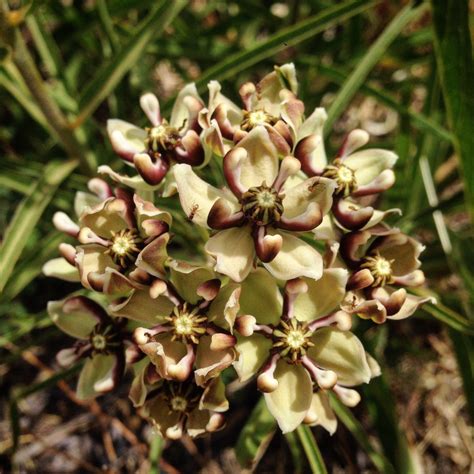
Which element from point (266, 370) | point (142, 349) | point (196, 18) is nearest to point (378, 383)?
point (266, 370)

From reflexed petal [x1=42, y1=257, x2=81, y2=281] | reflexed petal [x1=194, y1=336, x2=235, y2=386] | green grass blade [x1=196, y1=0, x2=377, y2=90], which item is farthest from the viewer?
green grass blade [x1=196, y1=0, x2=377, y2=90]

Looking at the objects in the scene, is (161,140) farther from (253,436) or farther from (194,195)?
(253,436)

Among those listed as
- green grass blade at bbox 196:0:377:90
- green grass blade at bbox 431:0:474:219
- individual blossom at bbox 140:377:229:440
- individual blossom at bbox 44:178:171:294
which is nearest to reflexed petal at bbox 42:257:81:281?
individual blossom at bbox 44:178:171:294

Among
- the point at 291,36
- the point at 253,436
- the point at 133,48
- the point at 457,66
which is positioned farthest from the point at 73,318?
the point at 457,66

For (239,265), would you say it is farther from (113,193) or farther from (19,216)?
(19,216)

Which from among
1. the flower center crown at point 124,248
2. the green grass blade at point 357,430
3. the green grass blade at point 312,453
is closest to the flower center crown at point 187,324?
the flower center crown at point 124,248

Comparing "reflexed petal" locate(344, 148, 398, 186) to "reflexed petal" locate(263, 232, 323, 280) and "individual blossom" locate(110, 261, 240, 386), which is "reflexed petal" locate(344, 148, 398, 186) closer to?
"reflexed petal" locate(263, 232, 323, 280)

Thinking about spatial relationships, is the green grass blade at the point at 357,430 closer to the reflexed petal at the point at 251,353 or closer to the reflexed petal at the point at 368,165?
the reflexed petal at the point at 251,353
